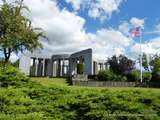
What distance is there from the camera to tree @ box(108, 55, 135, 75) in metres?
51.1

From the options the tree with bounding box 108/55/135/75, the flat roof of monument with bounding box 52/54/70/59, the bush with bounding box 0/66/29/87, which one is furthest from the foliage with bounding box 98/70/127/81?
the bush with bounding box 0/66/29/87

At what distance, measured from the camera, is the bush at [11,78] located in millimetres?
14297

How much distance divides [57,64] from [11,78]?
55.3m

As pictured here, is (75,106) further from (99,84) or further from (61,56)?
(61,56)

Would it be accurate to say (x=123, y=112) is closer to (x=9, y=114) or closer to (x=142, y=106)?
(x=142, y=106)

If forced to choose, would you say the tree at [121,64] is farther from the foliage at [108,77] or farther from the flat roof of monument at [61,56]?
the flat roof of monument at [61,56]

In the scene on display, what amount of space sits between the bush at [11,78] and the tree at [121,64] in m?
36.3

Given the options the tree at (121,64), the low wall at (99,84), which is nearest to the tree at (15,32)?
the low wall at (99,84)

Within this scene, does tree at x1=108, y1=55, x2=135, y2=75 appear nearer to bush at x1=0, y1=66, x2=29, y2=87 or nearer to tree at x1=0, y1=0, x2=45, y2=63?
tree at x1=0, y1=0, x2=45, y2=63

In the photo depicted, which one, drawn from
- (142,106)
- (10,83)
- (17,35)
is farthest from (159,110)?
(17,35)

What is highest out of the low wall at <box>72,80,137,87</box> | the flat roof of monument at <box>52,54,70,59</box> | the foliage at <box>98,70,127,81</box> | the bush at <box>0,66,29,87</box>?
the flat roof of monument at <box>52,54,70,59</box>

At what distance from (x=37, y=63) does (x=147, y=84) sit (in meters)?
36.2

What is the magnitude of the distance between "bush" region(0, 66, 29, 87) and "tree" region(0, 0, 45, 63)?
839 inches

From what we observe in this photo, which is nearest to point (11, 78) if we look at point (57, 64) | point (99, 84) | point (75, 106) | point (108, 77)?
point (75, 106)
